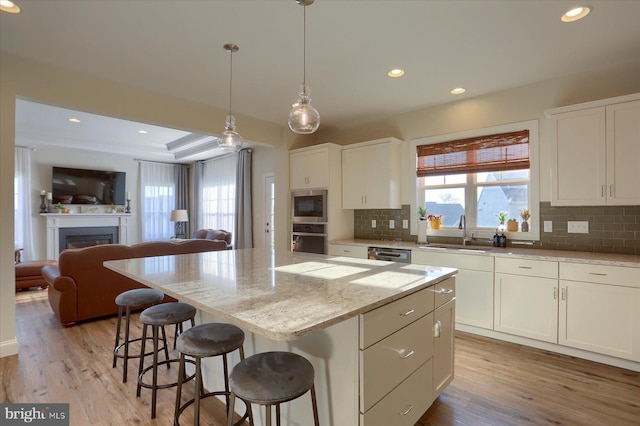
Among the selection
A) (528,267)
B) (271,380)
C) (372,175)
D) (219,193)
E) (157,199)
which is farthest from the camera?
(157,199)

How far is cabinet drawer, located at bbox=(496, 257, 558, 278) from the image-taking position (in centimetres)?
287

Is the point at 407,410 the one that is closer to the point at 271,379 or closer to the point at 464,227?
the point at 271,379

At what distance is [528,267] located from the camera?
9.82ft

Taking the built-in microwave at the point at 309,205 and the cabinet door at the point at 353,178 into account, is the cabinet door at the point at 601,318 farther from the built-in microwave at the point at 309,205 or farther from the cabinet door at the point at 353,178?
the built-in microwave at the point at 309,205

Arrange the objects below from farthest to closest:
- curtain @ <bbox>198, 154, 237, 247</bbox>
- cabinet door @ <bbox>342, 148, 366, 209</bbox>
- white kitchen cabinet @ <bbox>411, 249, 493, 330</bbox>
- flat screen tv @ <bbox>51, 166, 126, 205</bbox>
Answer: curtain @ <bbox>198, 154, 237, 247</bbox> < flat screen tv @ <bbox>51, 166, 126, 205</bbox> < cabinet door @ <bbox>342, 148, 366, 209</bbox> < white kitchen cabinet @ <bbox>411, 249, 493, 330</bbox>

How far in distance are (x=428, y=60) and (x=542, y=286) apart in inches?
90.5

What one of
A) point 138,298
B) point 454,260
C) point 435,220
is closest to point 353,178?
point 435,220

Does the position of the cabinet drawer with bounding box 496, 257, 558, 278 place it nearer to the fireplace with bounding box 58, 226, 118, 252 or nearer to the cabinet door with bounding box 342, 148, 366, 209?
the cabinet door with bounding box 342, 148, 366, 209

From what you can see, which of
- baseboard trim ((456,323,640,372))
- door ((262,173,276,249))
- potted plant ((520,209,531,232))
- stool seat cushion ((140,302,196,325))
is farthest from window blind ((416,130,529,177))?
stool seat cushion ((140,302,196,325))

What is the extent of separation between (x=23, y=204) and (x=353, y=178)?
6.54 meters

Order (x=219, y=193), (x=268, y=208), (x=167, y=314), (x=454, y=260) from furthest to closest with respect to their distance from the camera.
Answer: (x=219, y=193), (x=268, y=208), (x=454, y=260), (x=167, y=314)

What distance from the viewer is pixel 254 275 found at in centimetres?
199

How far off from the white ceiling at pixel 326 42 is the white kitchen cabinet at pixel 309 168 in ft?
3.69

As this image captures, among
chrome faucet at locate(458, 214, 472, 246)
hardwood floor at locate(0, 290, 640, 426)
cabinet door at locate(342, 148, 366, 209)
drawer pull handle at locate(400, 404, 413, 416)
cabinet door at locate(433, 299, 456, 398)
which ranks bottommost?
hardwood floor at locate(0, 290, 640, 426)
